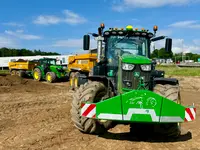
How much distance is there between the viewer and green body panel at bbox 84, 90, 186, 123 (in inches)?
192

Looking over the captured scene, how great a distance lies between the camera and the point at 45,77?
21.6 metres

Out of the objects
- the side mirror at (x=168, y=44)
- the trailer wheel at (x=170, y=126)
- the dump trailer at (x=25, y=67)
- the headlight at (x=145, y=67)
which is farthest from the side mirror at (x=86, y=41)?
the dump trailer at (x=25, y=67)

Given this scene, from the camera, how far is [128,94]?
4.91m

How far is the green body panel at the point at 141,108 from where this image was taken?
4.87 metres

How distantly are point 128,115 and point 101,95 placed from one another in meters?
1.28

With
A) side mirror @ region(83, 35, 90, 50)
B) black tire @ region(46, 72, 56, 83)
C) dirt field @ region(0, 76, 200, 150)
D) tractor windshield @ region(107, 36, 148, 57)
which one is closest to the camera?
dirt field @ region(0, 76, 200, 150)

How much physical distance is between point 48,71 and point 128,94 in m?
17.6

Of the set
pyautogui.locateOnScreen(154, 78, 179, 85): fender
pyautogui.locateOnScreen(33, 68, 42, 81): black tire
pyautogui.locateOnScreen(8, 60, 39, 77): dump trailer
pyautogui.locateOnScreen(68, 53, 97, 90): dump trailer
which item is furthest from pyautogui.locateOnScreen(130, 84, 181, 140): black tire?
pyautogui.locateOnScreen(8, 60, 39, 77): dump trailer

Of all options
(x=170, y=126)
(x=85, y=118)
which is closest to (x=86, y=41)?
(x=85, y=118)

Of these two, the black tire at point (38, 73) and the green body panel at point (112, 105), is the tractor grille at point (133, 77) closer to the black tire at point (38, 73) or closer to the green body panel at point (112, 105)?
the green body panel at point (112, 105)

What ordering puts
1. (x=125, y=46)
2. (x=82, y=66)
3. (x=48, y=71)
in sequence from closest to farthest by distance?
(x=125, y=46), (x=82, y=66), (x=48, y=71)

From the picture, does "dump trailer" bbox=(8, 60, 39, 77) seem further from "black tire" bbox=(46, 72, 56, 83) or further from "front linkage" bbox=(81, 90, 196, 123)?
"front linkage" bbox=(81, 90, 196, 123)

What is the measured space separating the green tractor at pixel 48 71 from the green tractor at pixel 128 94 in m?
13.4

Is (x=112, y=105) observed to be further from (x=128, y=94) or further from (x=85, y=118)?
(x=85, y=118)
